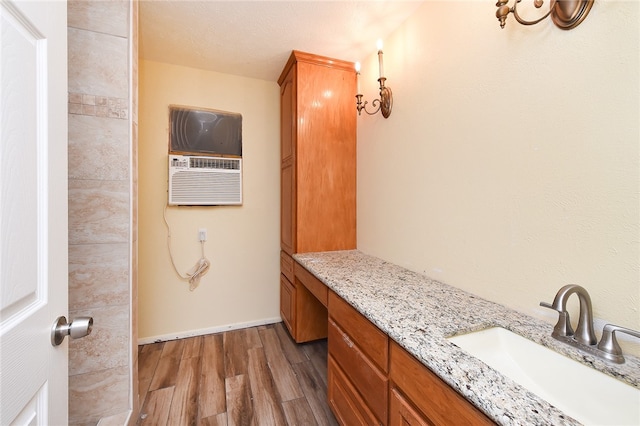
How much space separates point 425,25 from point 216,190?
201 centimetres

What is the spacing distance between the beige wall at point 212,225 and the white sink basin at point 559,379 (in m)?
2.02

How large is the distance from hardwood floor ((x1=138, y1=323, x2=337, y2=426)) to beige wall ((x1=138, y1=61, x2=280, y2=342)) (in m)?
0.25

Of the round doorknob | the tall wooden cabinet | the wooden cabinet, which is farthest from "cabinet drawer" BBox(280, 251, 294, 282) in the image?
the round doorknob

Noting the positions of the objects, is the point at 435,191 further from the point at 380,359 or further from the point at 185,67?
the point at 185,67

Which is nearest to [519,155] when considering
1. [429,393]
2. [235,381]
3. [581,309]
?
[581,309]

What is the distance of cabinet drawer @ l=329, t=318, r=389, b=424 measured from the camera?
3.20ft

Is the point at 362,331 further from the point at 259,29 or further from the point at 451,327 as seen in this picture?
the point at 259,29

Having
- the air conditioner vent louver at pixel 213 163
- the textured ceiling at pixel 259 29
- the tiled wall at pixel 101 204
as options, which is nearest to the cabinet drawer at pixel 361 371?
the tiled wall at pixel 101 204

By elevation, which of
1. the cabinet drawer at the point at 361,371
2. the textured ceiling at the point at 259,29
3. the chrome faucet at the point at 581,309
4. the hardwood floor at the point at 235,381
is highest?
the textured ceiling at the point at 259,29

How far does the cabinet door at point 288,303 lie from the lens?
2203mm

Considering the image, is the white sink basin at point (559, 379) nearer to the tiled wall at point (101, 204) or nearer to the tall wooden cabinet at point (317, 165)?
the tall wooden cabinet at point (317, 165)

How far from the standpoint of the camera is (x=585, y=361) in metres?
0.75

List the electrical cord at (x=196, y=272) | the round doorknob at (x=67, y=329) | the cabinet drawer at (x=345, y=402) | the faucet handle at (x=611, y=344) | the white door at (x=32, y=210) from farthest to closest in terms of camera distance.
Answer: the electrical cord at (x=196, y=272) → the cabinet drawer at (x=345, y=402) → the faucet handle at (x=611, y=344) → the round doorknob at (x=67, y=329) → the white door at (x=32, y=210)

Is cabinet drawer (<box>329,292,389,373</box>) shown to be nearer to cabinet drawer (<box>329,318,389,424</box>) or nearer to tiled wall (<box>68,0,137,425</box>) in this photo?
cabinet drawer (<box>329,318,389,424</box>)
